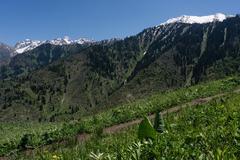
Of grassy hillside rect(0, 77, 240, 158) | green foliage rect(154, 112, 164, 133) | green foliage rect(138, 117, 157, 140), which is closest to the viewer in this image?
green foliage rect(138, 117, 157, 140)

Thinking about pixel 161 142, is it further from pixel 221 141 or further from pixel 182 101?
pixel 182 101

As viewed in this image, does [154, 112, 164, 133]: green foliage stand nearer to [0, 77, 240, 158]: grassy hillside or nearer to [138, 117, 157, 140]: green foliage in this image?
[138, 117, 157, 140]: green foliage

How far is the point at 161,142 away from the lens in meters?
6.41

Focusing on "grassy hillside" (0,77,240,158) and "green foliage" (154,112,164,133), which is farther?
"grassy hillside" (0,77,240,158)

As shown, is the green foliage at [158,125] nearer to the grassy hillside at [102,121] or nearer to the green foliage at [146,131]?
the green foliage at [146,131]

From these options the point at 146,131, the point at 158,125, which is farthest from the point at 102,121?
the point at 146,131

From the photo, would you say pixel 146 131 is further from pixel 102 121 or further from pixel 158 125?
pixel 102 121

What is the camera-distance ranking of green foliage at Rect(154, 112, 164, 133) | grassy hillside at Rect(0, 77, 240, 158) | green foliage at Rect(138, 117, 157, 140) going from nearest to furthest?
green foliage at Rect(138, 117, 157, 140)
green foliage at Rect(154, 112, 164, 133)
grassy hillside at Rect(0, 77, 240, 158)

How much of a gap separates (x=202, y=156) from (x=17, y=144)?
68.0 ft

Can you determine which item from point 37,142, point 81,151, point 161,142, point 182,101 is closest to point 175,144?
point 161,142

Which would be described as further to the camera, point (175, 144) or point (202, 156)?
point (175, 144)

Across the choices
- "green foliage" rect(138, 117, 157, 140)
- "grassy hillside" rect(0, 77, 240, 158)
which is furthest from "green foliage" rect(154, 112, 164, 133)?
"grassy hillside" rect(0, 77, 240, 158)

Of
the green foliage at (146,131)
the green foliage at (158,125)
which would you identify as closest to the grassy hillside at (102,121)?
the green foliage at (158,125)

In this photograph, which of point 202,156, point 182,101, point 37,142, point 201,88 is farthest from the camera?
point 201,88
